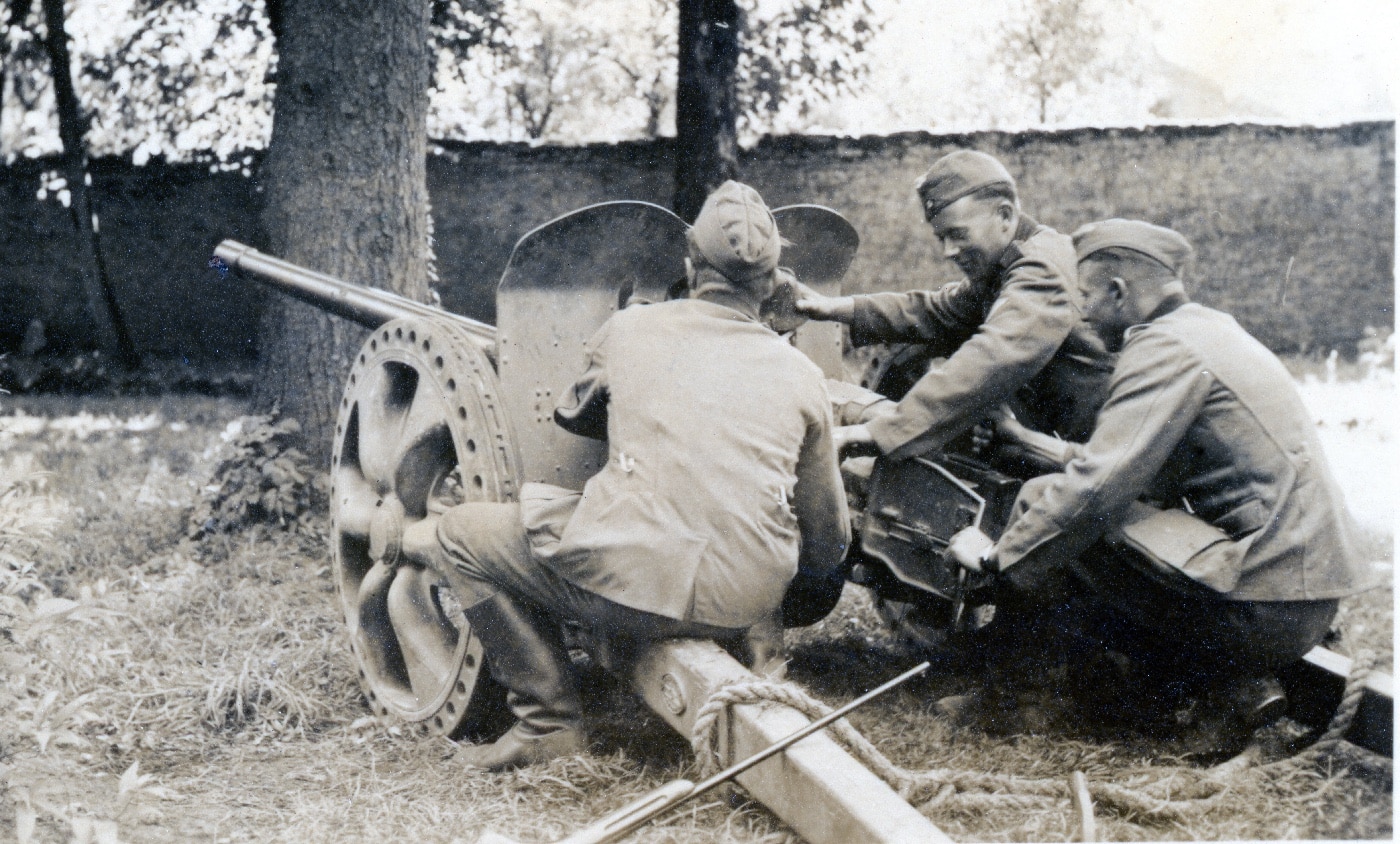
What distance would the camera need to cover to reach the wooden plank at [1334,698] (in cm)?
310

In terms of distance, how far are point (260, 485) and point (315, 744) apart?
213 centimetres

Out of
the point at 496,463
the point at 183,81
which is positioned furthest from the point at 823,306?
the point at 183,81

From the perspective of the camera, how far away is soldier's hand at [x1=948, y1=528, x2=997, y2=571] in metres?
3.20

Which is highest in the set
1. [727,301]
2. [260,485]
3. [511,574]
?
[727,301]

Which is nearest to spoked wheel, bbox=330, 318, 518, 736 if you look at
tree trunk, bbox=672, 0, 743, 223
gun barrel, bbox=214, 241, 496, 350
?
gun barrel, bbox=214, 241, 496, 350

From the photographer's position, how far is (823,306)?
13.2ft

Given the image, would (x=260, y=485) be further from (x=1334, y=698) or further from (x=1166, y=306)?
(x=1334, y=698)

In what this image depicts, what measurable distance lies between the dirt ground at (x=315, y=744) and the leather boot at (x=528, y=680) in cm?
7

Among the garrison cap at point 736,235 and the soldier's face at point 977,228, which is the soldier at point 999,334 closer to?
the soldier's face at point 977,228

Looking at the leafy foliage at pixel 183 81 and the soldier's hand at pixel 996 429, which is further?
the leafy foliage at pixel 183 81

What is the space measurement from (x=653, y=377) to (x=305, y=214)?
326cm

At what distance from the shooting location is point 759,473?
9.23ft

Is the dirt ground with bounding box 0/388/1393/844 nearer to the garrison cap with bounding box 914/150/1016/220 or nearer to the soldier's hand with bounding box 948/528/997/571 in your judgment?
the soldier's hand with bounding box 948/528/997/571

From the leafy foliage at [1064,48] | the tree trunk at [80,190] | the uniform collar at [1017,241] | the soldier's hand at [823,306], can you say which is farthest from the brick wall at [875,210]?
the soldier's hand at [823,306]
